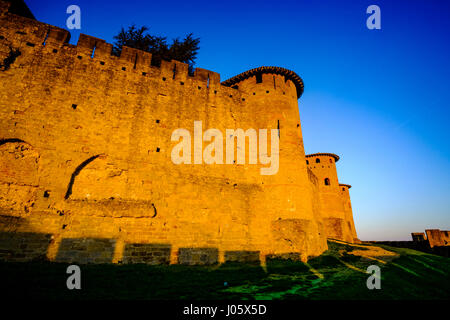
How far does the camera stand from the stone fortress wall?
6.46 m

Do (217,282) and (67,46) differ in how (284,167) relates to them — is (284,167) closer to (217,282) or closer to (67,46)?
(217,282)

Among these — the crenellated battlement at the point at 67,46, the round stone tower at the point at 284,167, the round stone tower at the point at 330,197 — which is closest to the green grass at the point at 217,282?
the round stone tower at the point at 284,167

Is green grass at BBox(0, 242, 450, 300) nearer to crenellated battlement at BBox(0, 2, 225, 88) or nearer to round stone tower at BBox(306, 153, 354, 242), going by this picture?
crenellated battlement at BBox(0, 2, 225, 88)

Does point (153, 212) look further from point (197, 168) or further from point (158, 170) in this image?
point (197, 168)

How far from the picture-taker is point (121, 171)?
7699 mm

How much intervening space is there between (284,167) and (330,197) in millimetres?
17225

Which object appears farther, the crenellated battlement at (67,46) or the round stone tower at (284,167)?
the round stone tower at (284,167)

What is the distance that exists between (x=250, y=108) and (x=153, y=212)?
277 inches

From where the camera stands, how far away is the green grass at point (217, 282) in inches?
172

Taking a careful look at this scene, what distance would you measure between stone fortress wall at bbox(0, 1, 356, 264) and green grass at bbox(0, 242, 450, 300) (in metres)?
0.80

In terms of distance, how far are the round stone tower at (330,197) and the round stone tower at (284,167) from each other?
45.8 feet

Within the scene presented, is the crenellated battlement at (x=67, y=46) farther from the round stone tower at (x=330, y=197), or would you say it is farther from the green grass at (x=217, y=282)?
the round stone tower at (x=330, y=197)

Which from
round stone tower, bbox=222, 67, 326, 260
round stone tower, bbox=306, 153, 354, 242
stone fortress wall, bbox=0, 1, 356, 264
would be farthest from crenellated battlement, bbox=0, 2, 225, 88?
round stone tower, bbox=306, 153, 354, 242

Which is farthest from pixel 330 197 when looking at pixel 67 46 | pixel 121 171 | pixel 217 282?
pixel 67 46
